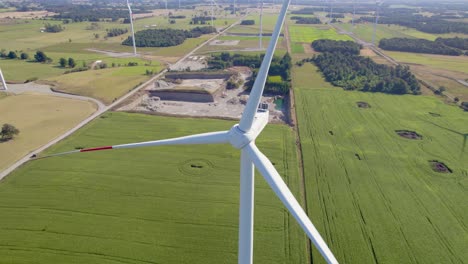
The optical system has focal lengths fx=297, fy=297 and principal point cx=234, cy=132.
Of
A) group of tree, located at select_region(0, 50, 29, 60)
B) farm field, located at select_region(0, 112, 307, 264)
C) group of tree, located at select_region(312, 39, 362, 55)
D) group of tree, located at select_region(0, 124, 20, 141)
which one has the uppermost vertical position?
group of tree, located at select_region(312, 39, 362, 55)

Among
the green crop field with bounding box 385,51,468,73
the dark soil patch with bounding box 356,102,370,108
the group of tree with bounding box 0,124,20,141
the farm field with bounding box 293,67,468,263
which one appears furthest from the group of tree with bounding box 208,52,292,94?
the group of tree with bounding box 0,124,20,141

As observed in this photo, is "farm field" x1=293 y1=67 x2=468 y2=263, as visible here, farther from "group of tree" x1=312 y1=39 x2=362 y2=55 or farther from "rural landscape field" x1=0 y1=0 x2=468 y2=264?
"group of tree" x1=312 y1=39 x2=362 y2=55

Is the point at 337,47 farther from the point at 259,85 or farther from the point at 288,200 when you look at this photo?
the point at 288,200

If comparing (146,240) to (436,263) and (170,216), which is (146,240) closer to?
(170,216)

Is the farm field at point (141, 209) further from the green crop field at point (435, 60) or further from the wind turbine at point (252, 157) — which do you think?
the green crop field at point (435, 60)

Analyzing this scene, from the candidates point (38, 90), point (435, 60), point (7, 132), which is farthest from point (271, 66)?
point (7, 132)

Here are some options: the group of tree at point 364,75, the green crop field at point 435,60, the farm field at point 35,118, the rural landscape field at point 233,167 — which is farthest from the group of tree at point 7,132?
the green crop field at point 435,60
